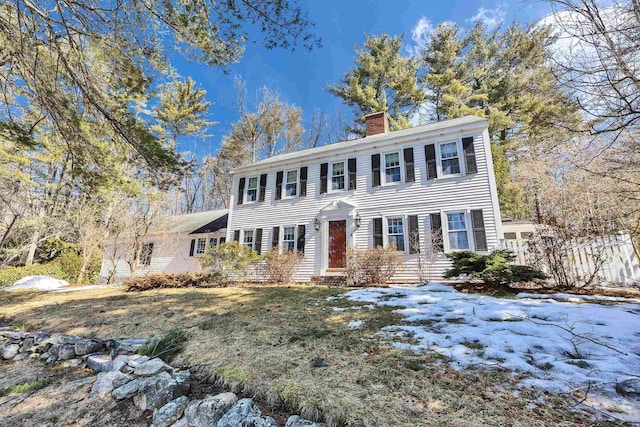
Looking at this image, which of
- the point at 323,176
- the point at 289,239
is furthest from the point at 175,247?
the point at 323,176

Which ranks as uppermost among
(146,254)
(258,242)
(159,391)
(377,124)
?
(377,124)

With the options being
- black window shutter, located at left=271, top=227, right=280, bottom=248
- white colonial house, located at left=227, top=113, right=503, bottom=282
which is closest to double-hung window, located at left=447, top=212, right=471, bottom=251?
white colonial house, located at left=227, top=113, right=503, bottom=282

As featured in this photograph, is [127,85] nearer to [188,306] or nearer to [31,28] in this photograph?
[31,28]

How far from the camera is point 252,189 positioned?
13.0m

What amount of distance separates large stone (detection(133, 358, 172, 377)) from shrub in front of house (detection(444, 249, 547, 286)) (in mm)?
5965

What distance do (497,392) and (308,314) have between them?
9.96ft

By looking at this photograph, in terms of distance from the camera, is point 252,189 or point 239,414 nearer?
point 239,414

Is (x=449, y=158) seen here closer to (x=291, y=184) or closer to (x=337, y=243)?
Answer: (x=337, y=243)

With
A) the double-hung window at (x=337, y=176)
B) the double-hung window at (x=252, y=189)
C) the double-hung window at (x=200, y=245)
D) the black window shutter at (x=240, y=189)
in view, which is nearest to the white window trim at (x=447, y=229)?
the double-hung window at (x=337, y=176)

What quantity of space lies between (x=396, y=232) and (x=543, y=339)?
6.86 m

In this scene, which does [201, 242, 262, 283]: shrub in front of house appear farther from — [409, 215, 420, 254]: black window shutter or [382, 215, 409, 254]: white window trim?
[409, 215, 420, 254]: black window shutter

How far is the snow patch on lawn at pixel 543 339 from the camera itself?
84.5 inches

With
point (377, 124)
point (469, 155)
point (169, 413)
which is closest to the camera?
point (169, 413)

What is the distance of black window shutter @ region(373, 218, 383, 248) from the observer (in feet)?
32.3
